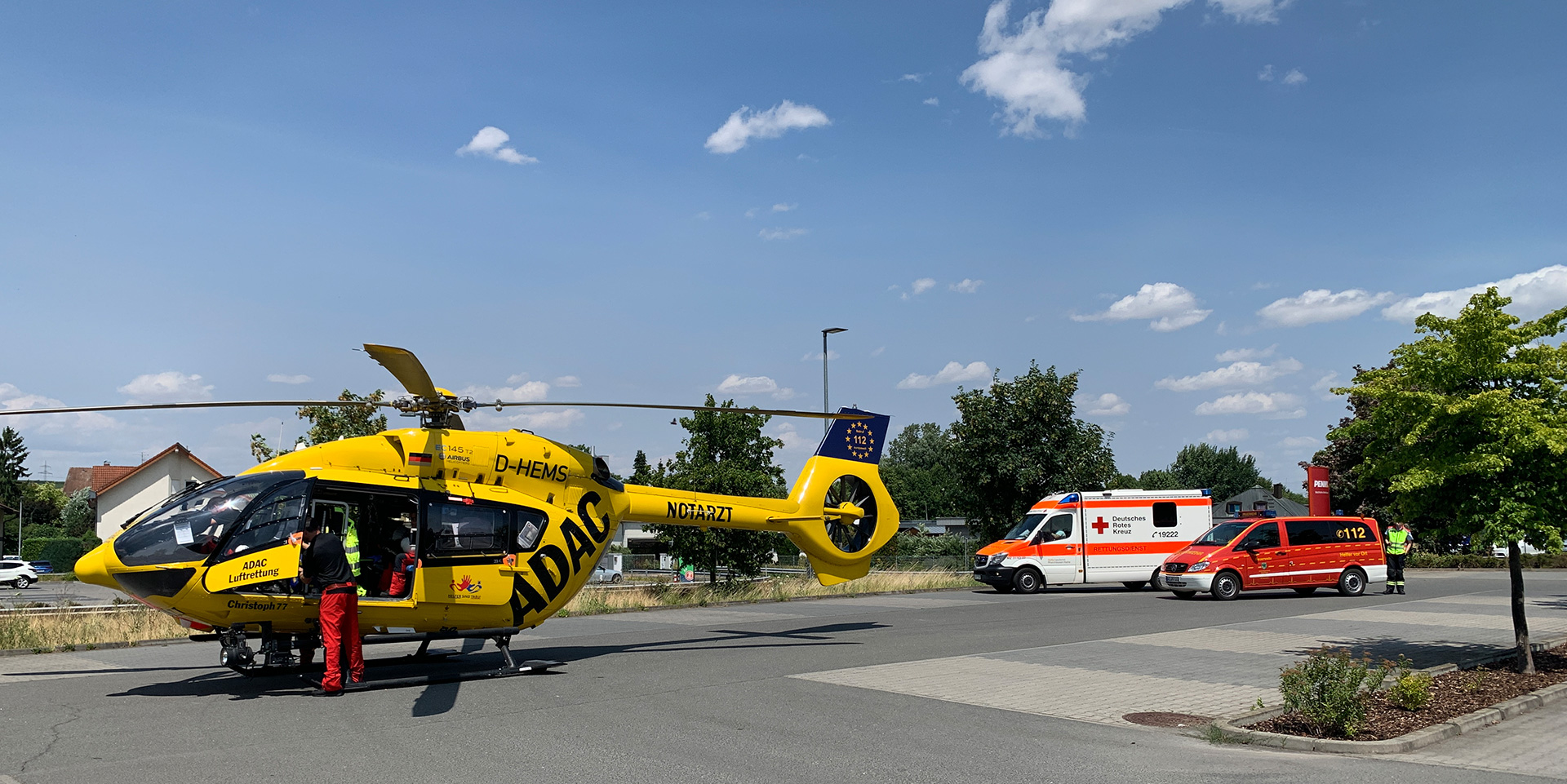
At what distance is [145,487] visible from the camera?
62.6 meters

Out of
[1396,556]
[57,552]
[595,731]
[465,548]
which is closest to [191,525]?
[465,548]

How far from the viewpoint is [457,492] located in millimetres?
12070

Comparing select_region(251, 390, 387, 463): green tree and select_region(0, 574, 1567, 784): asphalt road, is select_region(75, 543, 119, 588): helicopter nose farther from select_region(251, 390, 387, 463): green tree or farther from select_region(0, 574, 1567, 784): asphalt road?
select_region(251, 390, 387, 463): green tree

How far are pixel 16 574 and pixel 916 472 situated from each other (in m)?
87.6

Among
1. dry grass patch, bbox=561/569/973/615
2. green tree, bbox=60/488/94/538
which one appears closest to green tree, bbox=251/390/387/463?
dry grass patch, bbox=561/569/973/615

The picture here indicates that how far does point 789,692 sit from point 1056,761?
3.68 meters

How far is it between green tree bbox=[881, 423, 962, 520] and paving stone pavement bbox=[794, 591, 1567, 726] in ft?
214

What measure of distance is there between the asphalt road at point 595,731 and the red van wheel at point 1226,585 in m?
8.43

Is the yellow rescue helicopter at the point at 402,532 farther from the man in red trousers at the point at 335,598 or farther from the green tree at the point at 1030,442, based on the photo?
the green tree at the point at 1030,442

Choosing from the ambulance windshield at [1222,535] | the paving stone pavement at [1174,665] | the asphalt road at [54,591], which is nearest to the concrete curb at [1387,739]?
the paving stone pavement at [1174,665]

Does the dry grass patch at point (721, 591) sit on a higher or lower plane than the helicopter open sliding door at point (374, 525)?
lower

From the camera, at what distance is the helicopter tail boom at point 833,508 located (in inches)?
614

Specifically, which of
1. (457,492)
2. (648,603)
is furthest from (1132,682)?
(648,603)

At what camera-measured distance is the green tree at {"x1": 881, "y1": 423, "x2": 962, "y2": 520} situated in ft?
348
